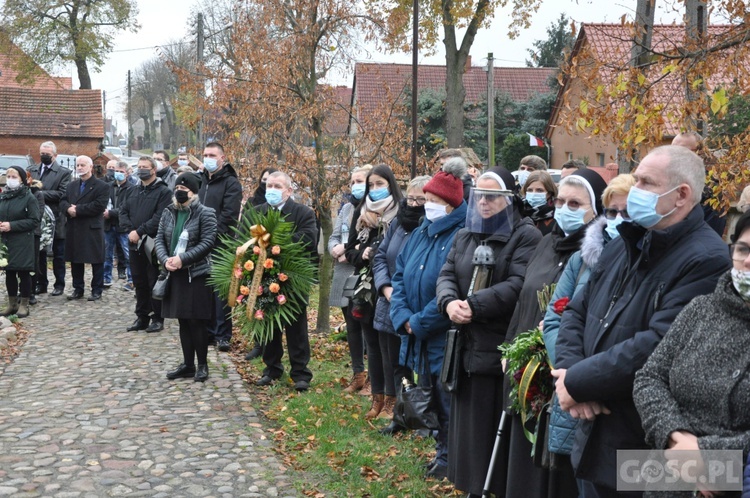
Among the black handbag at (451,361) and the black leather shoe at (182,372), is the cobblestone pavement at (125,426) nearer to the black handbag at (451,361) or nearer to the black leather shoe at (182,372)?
the black leather shoe at (182,372)

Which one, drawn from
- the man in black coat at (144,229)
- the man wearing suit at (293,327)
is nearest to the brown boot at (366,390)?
the man wearing suit at (293,327)

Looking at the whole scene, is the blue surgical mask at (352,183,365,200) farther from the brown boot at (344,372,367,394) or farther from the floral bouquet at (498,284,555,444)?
the floral bouquet at (498,284,555,444)

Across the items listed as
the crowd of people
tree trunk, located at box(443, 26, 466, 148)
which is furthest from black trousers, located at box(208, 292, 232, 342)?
tree trunk, located at box(443, 26, 466, 148)

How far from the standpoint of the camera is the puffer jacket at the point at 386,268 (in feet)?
23.9

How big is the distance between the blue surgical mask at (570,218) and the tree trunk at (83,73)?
4534 centimetres

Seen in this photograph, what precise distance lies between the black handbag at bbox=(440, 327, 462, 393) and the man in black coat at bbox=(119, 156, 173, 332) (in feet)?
23.1

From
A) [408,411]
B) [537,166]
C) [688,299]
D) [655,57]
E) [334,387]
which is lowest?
[334,387]

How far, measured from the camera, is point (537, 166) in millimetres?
9352

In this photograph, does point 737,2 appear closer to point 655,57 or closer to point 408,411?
point 655,57

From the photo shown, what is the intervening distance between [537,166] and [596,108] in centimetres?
233

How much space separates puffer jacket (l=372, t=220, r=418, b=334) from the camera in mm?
7289

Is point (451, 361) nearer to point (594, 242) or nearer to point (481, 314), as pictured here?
point (481, 314)

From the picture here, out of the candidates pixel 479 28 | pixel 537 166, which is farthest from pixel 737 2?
pixel 479 28

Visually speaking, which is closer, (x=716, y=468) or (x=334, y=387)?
(x=716, y=468)
